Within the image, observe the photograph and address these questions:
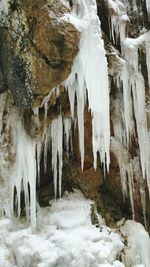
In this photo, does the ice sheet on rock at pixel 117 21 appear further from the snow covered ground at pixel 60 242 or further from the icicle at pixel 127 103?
the snow covered ground at pixel 60 242

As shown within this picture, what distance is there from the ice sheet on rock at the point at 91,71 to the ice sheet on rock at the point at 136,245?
1.86 metres

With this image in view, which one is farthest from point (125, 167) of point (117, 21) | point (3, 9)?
point (3, 9)

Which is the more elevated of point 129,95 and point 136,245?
point 129,95

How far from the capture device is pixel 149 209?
29.6 feet

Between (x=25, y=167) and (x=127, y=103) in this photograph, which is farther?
(x=127, y=103)

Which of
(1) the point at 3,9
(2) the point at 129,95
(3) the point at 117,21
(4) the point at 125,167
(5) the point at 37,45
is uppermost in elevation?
(1) the point at 3,9

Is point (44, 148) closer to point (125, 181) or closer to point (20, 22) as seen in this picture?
point (125, 181)

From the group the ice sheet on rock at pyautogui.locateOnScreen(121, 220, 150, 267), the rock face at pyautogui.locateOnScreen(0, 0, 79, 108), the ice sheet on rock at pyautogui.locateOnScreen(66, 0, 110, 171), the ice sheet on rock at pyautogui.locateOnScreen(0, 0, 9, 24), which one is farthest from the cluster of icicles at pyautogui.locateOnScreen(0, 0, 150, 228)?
the ice sheet on rock at pyautogui.locateOnScreen(0, 0, 9, 24)

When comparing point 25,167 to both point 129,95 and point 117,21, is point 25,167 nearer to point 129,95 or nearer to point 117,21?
point 129,95

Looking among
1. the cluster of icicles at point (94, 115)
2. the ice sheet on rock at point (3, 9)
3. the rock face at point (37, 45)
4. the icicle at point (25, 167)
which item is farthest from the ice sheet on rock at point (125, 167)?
the ice sheet on rock at point (3, 9)

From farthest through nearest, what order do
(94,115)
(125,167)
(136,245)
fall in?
(125,167)
(136,245)
(94,115)

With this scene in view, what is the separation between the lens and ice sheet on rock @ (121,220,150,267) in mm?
7590

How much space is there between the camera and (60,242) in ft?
23.2

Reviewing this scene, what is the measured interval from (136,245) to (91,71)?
10.5 ft
